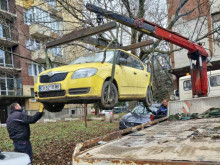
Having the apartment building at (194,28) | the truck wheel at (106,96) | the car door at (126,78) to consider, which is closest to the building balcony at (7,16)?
the car door at (126,78)

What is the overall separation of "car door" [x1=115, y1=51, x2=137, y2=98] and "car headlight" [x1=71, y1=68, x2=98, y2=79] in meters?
0.73

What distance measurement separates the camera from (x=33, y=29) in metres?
21.7

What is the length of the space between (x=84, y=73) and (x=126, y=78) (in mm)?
→ 1243

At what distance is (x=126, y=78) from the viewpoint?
493 centimetres

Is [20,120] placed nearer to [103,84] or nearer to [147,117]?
[103,84]

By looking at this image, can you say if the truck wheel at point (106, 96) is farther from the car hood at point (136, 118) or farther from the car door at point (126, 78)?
the car hood at point (136, 118)

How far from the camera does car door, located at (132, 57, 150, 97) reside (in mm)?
5398

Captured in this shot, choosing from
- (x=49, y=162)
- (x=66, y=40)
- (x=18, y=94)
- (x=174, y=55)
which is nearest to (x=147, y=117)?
(x=49, y=162)

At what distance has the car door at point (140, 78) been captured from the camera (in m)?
5.40

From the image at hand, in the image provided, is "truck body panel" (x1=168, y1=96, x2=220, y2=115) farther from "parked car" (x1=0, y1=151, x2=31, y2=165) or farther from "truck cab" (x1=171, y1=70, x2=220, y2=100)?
"parked car" (x1=0, y1=151, x2=31, y2=165)

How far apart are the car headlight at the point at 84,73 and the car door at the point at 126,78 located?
73 cm

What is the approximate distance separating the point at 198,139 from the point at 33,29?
21583mm

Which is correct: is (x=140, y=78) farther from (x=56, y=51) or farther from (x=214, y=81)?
(x=56, y=51)

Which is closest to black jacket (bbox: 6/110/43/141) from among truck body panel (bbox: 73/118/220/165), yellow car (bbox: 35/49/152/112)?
yellow car (bbox: 35/49/152/112)
